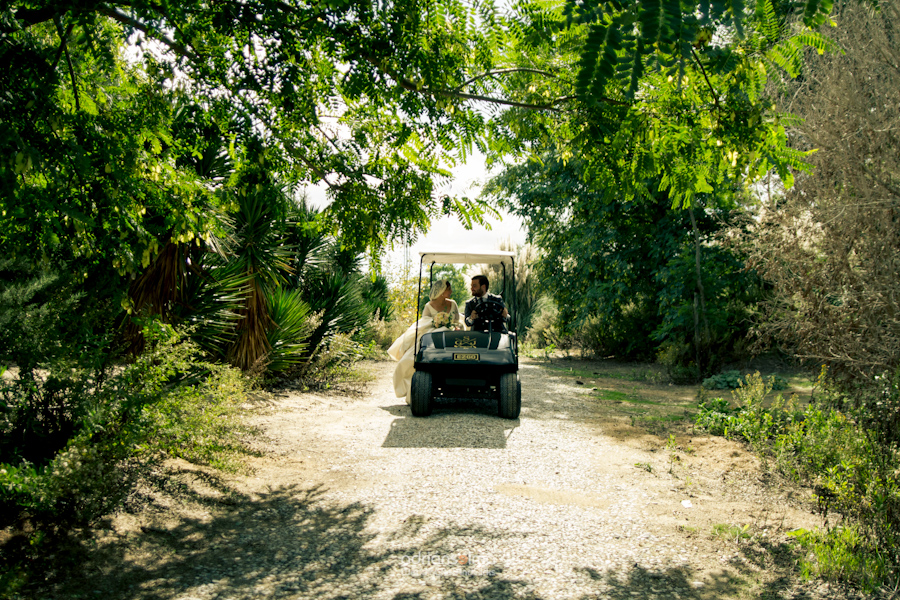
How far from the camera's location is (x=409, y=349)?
9109 mm

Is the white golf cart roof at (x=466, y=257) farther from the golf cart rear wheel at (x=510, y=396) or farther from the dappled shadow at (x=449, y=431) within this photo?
the dappled shadow at (x=449, y=431)

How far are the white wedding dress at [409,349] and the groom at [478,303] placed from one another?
304 mm

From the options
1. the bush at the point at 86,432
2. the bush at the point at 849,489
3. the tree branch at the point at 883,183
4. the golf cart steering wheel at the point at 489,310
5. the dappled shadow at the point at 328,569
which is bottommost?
the dappled shadow at the point at 328,569

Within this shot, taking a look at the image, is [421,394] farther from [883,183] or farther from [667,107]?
[883,183]

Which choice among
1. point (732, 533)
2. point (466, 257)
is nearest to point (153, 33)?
point (732, 533)

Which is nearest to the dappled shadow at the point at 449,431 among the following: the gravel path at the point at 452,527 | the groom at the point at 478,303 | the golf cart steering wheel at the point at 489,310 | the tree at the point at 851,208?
the gravel path at the point at 452,527

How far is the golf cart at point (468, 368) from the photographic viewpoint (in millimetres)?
7711

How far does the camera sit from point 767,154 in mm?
3963

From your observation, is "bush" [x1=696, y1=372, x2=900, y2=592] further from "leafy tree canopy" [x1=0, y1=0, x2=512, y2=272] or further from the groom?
the groom

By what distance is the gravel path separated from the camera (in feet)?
10.9

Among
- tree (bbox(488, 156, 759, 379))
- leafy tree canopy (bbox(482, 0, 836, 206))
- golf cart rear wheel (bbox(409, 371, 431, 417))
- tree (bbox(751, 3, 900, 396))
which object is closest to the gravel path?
golf cart rear wheel (bbox(409, 371, 431, 417))

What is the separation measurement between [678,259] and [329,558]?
11.0 metres

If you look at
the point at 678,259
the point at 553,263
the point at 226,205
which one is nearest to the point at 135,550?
the point at 226,205

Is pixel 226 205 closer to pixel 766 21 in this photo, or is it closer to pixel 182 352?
→ pixel 182 352
